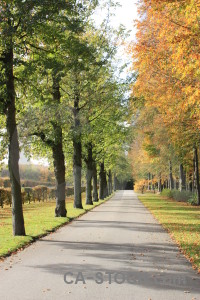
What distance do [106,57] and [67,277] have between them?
62.1 feet

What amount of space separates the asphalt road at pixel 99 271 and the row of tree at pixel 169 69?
16.7ft

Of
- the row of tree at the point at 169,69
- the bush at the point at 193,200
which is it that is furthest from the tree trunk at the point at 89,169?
the bush at the point at 193,200

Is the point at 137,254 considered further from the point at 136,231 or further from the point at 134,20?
the point at 134,20

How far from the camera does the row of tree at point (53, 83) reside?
11617 millimetres

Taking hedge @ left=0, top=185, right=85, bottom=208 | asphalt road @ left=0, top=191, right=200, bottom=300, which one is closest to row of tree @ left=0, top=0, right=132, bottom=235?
asphalt road @ left=0, top=191, right=200, bottom=300

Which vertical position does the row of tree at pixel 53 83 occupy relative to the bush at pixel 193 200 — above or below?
above

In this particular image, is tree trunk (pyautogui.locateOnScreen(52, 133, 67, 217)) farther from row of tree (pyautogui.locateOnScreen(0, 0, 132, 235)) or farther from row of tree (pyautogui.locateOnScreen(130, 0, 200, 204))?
row of tree (pyautogui.locateOnScreen(130, 0, 200, 204))

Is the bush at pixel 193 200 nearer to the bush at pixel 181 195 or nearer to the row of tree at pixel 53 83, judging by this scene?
the bush at pixel 181 195

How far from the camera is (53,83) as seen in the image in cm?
1875

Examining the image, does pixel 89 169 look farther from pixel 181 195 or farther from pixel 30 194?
pixel 30 194

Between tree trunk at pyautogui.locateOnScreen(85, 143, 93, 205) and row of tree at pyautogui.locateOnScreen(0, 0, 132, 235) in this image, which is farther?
tree trunk at pyautogui.locateOnScreen(85, 143, 93, 205)

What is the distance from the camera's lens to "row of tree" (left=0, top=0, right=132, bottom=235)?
38.1 ft

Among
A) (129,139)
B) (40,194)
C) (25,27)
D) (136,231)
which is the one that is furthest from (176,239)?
(40,194)

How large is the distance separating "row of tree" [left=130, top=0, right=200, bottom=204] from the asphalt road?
5085 mm
